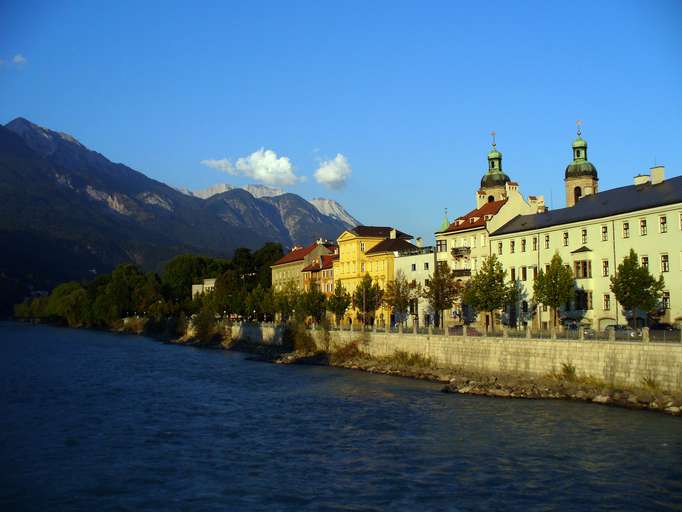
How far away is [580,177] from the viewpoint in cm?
10538

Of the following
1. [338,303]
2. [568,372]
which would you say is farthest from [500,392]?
[338,303]

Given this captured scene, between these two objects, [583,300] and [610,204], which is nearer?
[610,204]

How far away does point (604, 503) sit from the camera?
2583 centimetres

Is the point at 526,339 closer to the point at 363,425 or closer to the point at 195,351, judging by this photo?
the point at 363,425

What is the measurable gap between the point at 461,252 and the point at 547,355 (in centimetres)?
3504

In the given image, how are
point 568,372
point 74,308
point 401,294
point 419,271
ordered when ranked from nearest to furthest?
point 568,372 → point 401,294 → point 419,271 → point 74,308

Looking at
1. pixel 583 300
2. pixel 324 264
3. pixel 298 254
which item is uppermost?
pixel 298 254

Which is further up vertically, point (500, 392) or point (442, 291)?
point (442, 291)

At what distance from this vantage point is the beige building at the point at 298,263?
12719cm

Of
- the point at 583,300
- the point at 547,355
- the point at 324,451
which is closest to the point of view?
the point at 324,451

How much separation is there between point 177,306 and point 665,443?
131 meters

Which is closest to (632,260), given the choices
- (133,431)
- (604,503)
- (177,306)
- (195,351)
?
(604,503)

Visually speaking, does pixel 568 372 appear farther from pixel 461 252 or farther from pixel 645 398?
pixel 461 252

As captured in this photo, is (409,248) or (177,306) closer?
(409,248)
